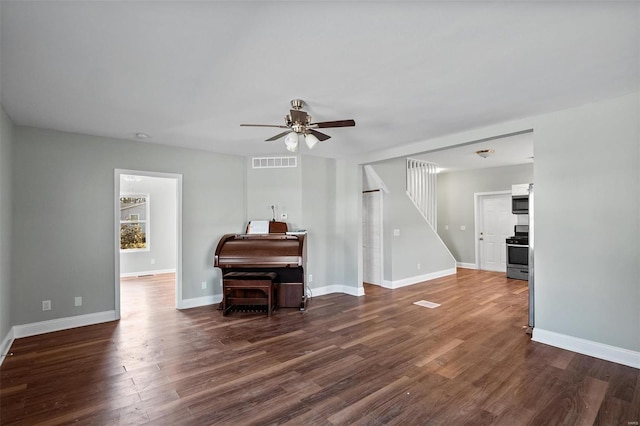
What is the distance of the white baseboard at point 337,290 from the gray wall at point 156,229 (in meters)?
4.41

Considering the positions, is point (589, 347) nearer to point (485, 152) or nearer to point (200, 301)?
point (485, 152)

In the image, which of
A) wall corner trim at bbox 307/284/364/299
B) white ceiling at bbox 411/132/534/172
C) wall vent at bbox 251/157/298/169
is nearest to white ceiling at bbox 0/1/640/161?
white ceiling at bbox 411/132/534/172

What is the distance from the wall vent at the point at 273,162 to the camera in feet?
16.8

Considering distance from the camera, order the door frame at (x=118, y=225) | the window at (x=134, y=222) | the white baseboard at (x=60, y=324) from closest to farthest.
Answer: the white baseboard at (x=60, y=324) → the door frame at (x=118, y=225) → the window at (x=134, y=222)

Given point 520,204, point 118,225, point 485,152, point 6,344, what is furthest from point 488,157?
point 6,344

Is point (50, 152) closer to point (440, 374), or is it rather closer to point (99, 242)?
point (99, 242)

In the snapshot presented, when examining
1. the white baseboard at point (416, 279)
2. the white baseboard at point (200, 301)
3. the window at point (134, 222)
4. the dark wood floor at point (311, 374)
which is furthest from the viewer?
the window at point (134, 222)

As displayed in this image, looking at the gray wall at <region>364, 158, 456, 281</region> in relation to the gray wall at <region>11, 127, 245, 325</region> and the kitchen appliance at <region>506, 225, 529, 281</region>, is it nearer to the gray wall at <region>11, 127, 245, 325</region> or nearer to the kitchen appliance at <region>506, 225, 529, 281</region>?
the kitchen appliance at <region>506, 225, 529, 281</region>

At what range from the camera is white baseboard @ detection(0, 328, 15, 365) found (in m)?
2.92

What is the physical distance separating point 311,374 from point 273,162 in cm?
349

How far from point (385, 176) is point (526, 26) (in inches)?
163

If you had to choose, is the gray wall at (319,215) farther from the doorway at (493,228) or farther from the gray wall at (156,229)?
the doorway at (493,228)

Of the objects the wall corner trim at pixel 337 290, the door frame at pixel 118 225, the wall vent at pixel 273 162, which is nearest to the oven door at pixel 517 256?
the wall corner trim at pixel 337 290

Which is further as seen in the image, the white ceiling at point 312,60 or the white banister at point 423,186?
the white banister at point 423,186
